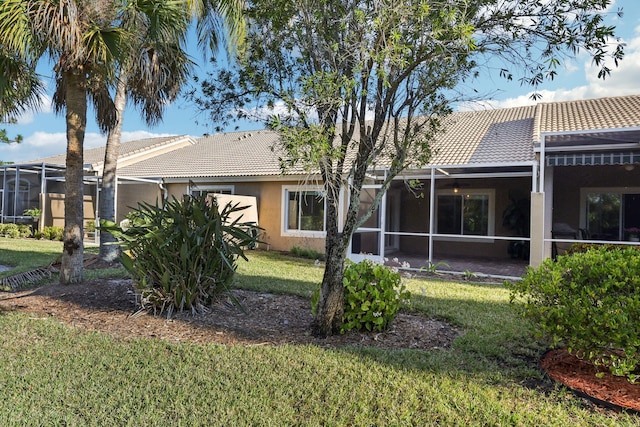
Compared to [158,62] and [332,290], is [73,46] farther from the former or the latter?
[332,290]

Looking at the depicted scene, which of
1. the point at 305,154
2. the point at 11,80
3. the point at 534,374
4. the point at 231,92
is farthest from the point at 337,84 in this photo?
the point at 11,80

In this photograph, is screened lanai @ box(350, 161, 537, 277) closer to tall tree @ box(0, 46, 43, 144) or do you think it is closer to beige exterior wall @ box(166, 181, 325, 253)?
beige exterior wall @ box(166, 181, 325, 253)

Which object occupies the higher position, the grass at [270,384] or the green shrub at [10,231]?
the green shrub at [10,231]

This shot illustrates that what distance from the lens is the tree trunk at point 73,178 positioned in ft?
27.1

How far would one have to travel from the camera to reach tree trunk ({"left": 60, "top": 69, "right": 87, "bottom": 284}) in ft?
27.1

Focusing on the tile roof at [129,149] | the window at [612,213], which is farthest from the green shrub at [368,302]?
the tile roof at [129,149]

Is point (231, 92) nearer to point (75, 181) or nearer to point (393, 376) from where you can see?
point (75, 181)

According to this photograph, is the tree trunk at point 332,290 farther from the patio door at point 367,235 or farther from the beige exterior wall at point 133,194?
the beige exterior wall at point 133,194

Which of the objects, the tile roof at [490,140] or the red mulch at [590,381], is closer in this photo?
the red mulch at [590,381]

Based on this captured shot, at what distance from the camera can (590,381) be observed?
429cm

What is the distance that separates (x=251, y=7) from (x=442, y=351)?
→ 546 cm

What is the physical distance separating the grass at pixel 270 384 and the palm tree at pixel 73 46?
9.63 feet

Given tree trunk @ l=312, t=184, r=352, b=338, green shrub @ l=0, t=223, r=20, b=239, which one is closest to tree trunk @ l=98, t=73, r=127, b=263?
tree trunk @ l=312, t=184, r=352, b=338

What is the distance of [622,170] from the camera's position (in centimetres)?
1551
